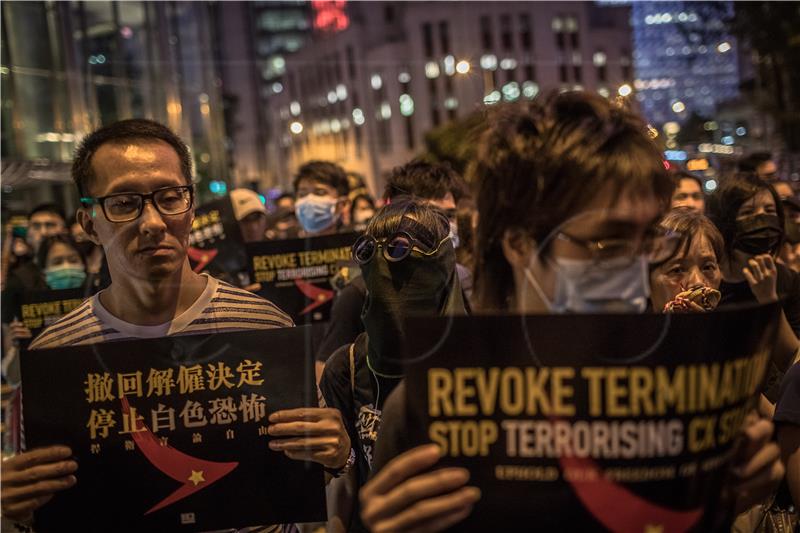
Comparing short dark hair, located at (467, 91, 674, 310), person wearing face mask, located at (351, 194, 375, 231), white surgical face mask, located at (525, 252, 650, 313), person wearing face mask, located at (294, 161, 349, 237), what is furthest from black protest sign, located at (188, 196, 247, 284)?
white surgical face mask, located at (525, 252, 650, 313)

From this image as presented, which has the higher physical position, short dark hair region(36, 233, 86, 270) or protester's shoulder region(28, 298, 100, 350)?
short dark hair region(36, 233, 86, 270)

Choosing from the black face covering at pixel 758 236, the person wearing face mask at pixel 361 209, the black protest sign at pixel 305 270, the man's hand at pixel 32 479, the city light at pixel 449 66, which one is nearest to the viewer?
the man's hand at pixel 32 479

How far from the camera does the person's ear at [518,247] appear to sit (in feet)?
5.64

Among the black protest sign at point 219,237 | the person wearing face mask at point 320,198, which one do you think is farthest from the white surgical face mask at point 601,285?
the person wearing face mask at point 320,198

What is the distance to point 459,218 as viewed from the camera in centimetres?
508

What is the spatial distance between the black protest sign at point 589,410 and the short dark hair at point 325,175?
5835 mm

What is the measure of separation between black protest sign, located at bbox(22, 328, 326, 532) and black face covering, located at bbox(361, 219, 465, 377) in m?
0.57

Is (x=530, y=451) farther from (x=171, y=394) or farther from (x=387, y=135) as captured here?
(x=387, y=135)

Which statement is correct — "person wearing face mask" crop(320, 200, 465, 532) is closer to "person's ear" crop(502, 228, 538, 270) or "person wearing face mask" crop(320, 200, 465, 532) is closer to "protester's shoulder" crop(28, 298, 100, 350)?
"protester's shoulder" crop(28, 298, 100, 350)

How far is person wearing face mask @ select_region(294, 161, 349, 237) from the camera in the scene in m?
7.25

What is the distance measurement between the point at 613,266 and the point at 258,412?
3.52 feet

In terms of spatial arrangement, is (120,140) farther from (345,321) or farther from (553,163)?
(345,321)

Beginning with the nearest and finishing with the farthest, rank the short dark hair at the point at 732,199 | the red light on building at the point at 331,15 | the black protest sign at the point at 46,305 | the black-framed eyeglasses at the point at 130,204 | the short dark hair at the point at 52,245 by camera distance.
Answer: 1. the black-framed eyeglasses at the point at 130,204
2. the short dark hair at the point at 732,199
3. the black protest sign at the point at 46,305
4. the short dark hair at the point at 52,245
5. the red light on building at the point at 331,15

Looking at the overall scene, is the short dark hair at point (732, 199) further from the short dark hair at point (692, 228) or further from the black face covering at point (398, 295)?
the black face covering at point (398, 295)
